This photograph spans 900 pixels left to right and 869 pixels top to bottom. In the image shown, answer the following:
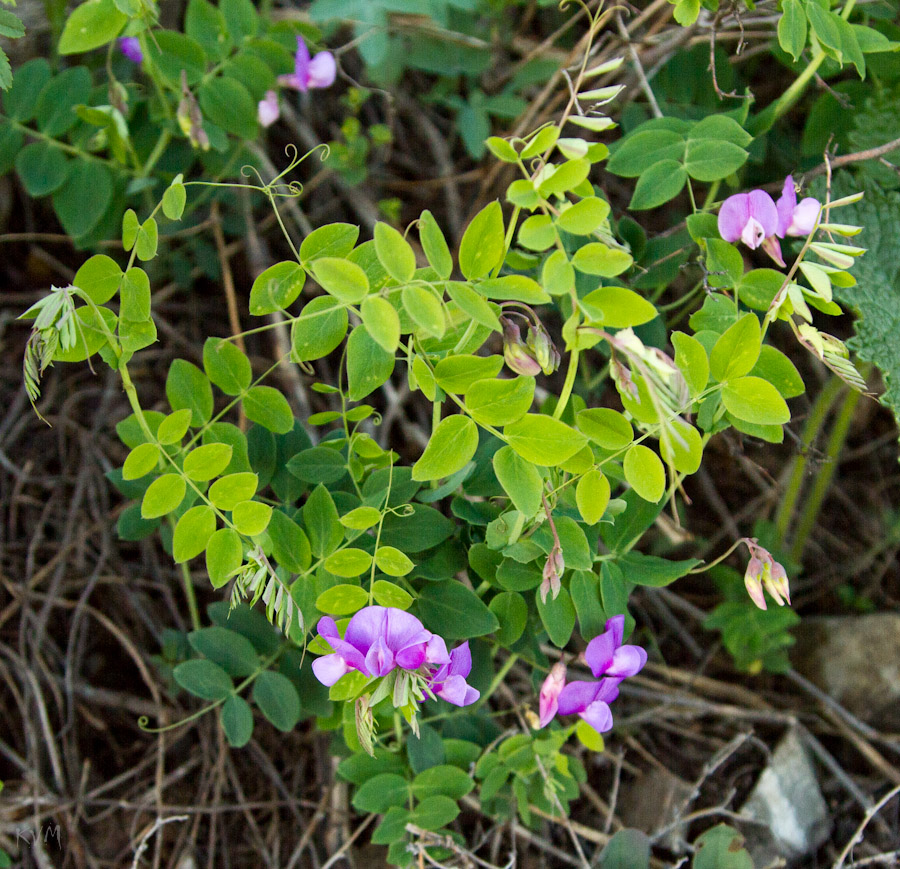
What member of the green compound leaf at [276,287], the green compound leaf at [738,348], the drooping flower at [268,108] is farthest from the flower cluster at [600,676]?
the drooping flower at [268,108]

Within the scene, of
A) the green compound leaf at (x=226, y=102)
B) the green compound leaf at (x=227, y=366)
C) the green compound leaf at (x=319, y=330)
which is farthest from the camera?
the green compound leaf at (x=226, y=102)

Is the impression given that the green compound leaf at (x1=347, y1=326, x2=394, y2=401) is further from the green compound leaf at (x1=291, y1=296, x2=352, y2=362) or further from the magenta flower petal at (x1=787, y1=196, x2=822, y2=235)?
the magenta flower petal at (x1=787, y1=196, x2=822, y2=235)

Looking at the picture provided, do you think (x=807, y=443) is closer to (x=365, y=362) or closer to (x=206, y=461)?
(x=365, y=362)

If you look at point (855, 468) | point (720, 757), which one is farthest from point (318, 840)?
point (855, 468)

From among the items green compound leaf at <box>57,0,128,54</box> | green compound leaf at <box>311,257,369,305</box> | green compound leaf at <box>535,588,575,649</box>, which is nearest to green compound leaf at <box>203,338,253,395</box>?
green compound leaf at <box>311,257,369,305</box>

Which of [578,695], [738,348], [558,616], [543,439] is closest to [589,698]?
[578,695]

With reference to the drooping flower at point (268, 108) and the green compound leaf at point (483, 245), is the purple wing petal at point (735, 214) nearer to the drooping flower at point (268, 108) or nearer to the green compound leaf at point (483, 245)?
the green compound leaf at point (483, 245)
